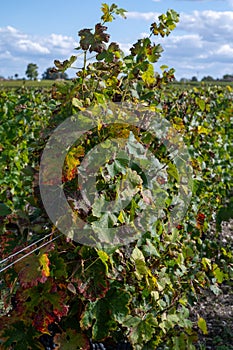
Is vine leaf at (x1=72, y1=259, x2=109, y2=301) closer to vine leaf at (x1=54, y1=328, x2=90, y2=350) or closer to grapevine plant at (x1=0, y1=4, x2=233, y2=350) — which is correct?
grapevine plant at (x1=0, y1=4, x2=233, y2=350)

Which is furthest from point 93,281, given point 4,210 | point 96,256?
point 4,210

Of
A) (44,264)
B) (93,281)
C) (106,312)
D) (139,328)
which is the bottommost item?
(139,328)

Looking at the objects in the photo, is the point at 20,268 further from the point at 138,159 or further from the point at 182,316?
the point at 182,316

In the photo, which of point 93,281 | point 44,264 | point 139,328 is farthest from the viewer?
point 139,328

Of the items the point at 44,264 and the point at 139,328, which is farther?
the point at 139,328

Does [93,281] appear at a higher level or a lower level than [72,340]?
higher

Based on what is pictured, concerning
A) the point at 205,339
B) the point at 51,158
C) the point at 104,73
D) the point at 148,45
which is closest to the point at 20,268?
the point at 51,158

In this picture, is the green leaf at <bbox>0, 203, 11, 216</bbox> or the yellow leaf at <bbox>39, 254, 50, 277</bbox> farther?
the green leaf at <bbox>0, 203, 11, 216</bbox>

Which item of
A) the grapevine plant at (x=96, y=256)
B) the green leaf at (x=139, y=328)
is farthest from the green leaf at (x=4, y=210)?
the green leaf at (x=139, y=328)

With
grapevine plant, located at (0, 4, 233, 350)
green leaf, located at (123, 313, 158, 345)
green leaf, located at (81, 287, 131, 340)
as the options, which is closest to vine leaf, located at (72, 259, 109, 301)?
grapevine plant, located at (0, 4, 233, 350)

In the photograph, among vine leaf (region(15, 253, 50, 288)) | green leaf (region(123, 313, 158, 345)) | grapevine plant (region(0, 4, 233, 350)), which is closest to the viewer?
vine leaf (region(15, 253, 50, 288))

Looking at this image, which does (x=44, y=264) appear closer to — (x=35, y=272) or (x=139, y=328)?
(x=35, y=272)

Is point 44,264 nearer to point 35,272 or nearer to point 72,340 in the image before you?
point 35,272

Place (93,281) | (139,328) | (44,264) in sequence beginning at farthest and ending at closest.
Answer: (139,328), (93,281), (44,264)
